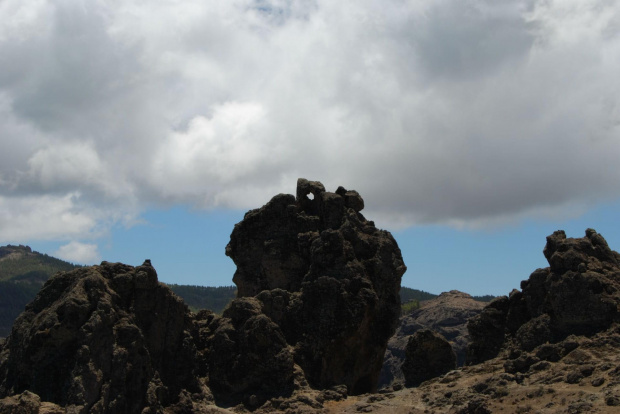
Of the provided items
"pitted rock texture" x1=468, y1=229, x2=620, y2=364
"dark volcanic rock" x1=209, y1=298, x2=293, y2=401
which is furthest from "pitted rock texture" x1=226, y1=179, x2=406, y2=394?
"pitted rock texture" x1=468, y1=229, x2=620, y2=364

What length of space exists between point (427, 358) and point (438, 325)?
210ft

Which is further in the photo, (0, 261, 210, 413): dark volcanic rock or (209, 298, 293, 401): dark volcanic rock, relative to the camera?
(209, 298, 293, 401): dark volcanic rock

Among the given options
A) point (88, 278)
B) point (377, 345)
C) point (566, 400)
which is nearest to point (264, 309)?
point (377, 345)

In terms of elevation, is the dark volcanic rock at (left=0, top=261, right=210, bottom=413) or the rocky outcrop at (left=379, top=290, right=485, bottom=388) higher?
the rocky outcrop at (left=379, top=290, right=485, bottom=388)

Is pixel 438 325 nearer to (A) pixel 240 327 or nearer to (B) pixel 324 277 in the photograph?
(B) pixel 324 277

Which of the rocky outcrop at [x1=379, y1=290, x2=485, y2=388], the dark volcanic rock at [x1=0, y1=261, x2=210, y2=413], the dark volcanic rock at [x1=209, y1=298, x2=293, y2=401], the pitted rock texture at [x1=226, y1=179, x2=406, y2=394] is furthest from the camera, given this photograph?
the rocky outcrop at [x1=379, y1=290, x2=485, y2=388]

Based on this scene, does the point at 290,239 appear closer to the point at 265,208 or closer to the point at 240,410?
the point at 265,208

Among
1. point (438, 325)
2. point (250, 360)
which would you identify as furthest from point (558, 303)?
point (438, 325)

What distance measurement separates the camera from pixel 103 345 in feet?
113

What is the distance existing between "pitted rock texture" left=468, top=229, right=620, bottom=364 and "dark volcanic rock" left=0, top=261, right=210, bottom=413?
16.6m

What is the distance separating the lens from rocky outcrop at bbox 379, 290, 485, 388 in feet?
333

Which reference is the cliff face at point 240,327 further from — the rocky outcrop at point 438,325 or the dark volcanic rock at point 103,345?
the rocky outcrop at point 438,325

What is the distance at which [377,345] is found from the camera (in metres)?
49.5

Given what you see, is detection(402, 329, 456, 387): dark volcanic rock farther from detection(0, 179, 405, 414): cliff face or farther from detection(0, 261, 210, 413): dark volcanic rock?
detection(0, 261, 210, 413): dark volcanic rock
